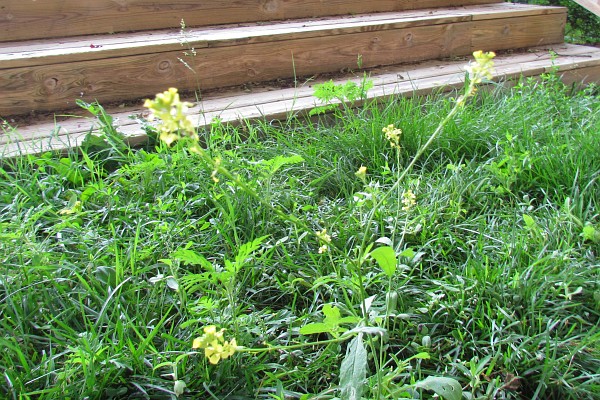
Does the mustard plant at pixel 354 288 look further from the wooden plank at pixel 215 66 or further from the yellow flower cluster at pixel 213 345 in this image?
the wooden plank at pixel 215 66

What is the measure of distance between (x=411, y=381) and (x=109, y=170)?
54.2 inches

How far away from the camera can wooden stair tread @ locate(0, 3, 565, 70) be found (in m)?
2.41

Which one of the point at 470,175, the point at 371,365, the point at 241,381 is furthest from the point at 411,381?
the point at 470,175

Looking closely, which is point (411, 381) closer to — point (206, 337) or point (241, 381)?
point (241, 381)

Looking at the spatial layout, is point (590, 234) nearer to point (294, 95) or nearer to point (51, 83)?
point (294, 95)

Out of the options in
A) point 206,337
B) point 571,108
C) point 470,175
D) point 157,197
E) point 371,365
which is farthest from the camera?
point 571,108

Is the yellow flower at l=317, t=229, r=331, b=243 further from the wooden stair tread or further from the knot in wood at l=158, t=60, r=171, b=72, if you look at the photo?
the knot in wood at l=158, t=60, r=171, b=72

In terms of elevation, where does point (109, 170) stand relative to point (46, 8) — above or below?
below

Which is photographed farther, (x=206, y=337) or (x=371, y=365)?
(x=371, y=365)

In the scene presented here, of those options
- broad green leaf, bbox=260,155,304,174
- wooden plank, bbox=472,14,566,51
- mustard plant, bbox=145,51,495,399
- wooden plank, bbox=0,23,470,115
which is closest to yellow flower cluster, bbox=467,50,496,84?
mustard plant, bbox=145,51,495,399

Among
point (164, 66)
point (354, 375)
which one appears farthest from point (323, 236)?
point (164, 66)

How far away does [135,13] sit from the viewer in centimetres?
301

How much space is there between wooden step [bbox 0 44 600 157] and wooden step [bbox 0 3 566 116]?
107mm

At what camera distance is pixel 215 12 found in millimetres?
3213
